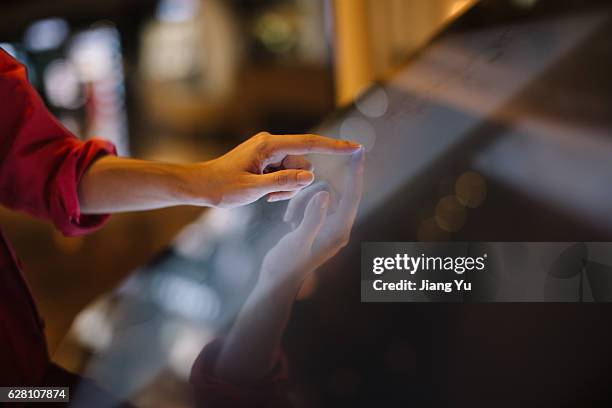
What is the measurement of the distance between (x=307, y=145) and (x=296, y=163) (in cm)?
3

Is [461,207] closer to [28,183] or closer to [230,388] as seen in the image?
[230,388]

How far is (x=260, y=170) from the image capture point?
0.70m

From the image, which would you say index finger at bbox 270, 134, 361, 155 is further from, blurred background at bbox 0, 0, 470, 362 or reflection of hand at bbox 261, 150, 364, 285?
blurred background at bbox 0, 0, 470, 362

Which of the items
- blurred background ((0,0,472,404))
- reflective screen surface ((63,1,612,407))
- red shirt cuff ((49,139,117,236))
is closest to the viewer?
red shirt cuff ((49,139,117,236))

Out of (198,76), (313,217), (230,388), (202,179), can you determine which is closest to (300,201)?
(313,217)

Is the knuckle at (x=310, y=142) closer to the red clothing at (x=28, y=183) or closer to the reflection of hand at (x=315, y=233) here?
the reflection of hand at (x=315, y=233)

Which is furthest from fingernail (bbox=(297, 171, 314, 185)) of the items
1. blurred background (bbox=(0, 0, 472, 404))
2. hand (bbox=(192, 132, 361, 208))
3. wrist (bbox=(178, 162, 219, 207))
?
blurred background (bbox=(0, 0, 472, 404))

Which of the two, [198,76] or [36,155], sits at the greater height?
[198,76]

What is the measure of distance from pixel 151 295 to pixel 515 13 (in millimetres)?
725

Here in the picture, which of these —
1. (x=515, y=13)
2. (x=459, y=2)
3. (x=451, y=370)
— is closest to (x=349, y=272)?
(x=451, y=370)

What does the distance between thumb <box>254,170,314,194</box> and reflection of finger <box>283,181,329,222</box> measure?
0.07 ft

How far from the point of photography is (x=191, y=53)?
149cm

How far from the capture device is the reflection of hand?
0.75 metres

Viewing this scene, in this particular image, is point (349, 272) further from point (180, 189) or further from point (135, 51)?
point (135, 51)
